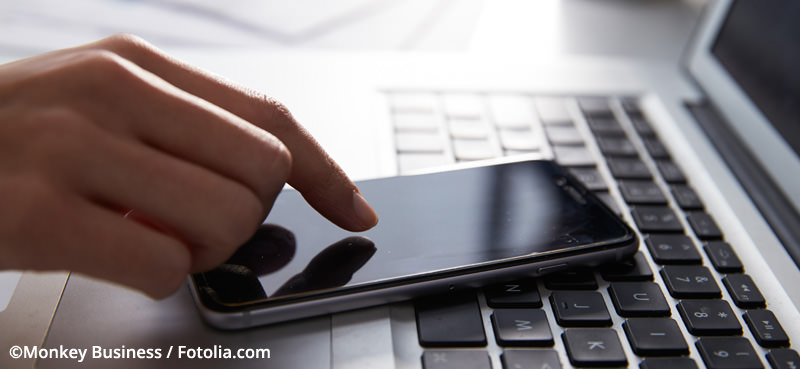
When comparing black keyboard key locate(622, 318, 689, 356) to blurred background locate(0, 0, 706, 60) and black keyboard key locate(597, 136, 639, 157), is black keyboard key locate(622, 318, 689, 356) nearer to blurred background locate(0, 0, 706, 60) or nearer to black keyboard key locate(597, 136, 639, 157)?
black keyboard key locate(597, 136, 639, 157)

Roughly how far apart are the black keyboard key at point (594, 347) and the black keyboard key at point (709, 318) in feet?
0.15

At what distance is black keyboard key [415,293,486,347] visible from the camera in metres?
0.27

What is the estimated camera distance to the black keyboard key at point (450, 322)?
0.27 metres

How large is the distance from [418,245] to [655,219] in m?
0.16

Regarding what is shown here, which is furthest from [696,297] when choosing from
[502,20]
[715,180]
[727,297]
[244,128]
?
[502,20]

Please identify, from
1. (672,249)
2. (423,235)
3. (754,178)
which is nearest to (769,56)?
(754,178)

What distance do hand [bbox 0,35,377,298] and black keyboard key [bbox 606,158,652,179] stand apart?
0.25 meters

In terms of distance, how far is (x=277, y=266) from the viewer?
0.97 ft

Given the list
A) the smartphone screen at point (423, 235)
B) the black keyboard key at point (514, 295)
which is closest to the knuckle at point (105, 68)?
the smartphone screen at point (423, 235)

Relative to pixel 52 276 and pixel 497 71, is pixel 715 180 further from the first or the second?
pixel 52 276

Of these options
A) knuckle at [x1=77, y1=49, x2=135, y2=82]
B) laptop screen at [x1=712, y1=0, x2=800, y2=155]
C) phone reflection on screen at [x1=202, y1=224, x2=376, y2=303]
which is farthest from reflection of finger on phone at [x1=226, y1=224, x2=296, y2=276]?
laptop screen at [x1=712, y1=0, x2=800, y2=155]

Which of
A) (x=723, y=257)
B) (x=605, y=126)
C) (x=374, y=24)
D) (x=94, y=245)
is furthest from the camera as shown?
(x=374, y=24)

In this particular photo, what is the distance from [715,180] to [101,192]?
40 centimetres

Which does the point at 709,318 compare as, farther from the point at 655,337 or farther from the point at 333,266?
the point at 333,266
